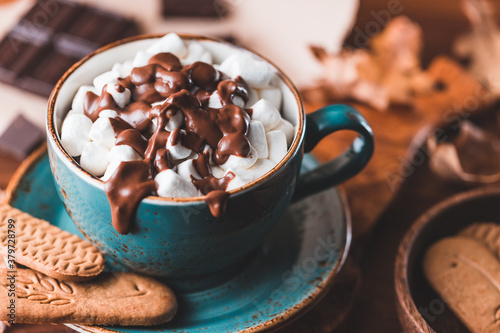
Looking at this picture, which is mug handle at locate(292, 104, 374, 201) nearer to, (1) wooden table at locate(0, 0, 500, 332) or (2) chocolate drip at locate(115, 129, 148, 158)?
(1) wooden table at locate(0, 0, 500, 332)

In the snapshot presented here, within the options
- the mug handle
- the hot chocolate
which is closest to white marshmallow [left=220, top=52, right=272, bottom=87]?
the hot chocolate

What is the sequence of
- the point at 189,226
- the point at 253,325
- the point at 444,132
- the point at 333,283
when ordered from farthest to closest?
1. the point at 444,132
2. the point at 333,283
3. the point at 253,325
4. the point at 189,226

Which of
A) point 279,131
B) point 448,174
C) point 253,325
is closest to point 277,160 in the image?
point 279,131

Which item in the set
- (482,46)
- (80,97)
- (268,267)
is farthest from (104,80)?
(482,46)

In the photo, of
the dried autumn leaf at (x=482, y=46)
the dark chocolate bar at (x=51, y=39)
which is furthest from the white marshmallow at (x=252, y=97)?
the dried autumn leaf at (x=482, y=46)

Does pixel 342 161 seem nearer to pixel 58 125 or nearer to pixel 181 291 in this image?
pixel 181 291

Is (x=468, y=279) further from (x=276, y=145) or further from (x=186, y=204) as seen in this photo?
(x=186, y=204)

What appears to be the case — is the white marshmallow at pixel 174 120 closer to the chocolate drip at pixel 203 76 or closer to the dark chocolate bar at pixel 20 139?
the chocolate drip at pixel 203 76

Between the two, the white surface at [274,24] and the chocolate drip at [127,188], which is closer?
the chocolate drip at [127,188]
